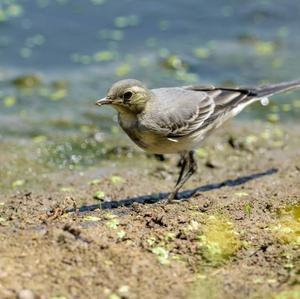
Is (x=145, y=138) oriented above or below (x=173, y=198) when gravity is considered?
above

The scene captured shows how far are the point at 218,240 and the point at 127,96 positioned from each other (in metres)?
2.42

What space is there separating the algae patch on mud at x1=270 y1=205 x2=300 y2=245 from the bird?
4.67 ft

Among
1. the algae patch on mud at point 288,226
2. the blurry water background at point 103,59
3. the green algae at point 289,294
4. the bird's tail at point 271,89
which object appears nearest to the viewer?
the green algae at point 289,294

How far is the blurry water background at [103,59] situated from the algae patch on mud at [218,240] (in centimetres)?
418

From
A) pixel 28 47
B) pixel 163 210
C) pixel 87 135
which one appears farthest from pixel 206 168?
pixel 28 47

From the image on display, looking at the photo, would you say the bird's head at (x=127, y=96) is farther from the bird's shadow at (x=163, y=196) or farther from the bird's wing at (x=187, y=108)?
the bird's shadow at (x=163, y=196)

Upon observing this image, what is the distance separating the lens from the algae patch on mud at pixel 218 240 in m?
6.34

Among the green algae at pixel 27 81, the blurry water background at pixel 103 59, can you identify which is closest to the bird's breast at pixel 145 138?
the blurry water background at pixel 103 59

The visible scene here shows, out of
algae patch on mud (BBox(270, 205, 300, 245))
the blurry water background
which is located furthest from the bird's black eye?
the blurry water background

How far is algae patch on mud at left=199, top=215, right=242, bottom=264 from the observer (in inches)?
250

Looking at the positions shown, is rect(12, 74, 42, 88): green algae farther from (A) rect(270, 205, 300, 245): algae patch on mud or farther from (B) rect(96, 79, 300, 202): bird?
(A) rect(270, 205, 300, 245): algae patch on mud

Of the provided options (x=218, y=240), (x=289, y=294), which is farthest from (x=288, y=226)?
(x=289, y=294)

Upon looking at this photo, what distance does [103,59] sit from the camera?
14.6 m

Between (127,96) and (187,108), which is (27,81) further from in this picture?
(127,96)
